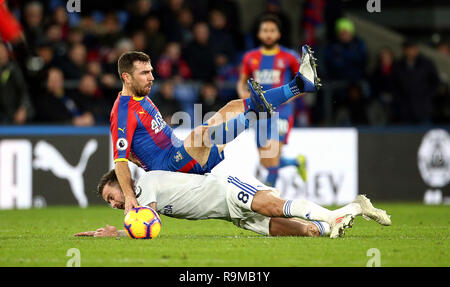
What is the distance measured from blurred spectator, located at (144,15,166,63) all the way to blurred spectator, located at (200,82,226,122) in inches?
59.3

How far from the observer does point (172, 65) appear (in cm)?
1653

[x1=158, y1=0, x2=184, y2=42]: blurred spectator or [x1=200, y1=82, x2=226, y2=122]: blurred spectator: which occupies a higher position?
[x1=158, y1=0, x2=184, y2=42]: blurred spectator

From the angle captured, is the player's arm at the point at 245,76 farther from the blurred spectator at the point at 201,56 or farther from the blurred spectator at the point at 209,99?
the blurred spectator at the point at 201,56

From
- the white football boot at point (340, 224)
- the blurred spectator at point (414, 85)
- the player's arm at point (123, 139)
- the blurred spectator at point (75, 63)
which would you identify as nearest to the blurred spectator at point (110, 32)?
the blurred spectator at point (75, 63)

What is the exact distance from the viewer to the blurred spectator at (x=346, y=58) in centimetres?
1697

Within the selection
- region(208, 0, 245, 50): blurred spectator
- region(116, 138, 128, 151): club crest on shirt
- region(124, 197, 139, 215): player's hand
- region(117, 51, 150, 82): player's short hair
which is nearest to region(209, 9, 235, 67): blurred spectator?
region(208, 0, 245, 50): blurred spectator

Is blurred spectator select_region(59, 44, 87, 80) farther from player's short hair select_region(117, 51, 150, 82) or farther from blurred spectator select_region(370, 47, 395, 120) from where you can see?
player's short hair select_region(117, 51, 150, 82)

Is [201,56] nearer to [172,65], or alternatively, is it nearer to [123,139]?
[172,65]

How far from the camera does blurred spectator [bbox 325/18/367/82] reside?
17.0 m

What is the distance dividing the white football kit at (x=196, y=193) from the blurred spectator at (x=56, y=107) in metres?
6.69

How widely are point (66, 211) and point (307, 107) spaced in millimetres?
5552

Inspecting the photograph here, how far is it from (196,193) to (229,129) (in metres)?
0.73

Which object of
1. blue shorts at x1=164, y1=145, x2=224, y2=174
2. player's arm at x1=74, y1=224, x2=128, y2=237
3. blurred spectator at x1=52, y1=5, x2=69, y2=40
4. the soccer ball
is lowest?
player's arm at x1=74, y1=224, x2=128, y2=237

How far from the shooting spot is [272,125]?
12953mm
